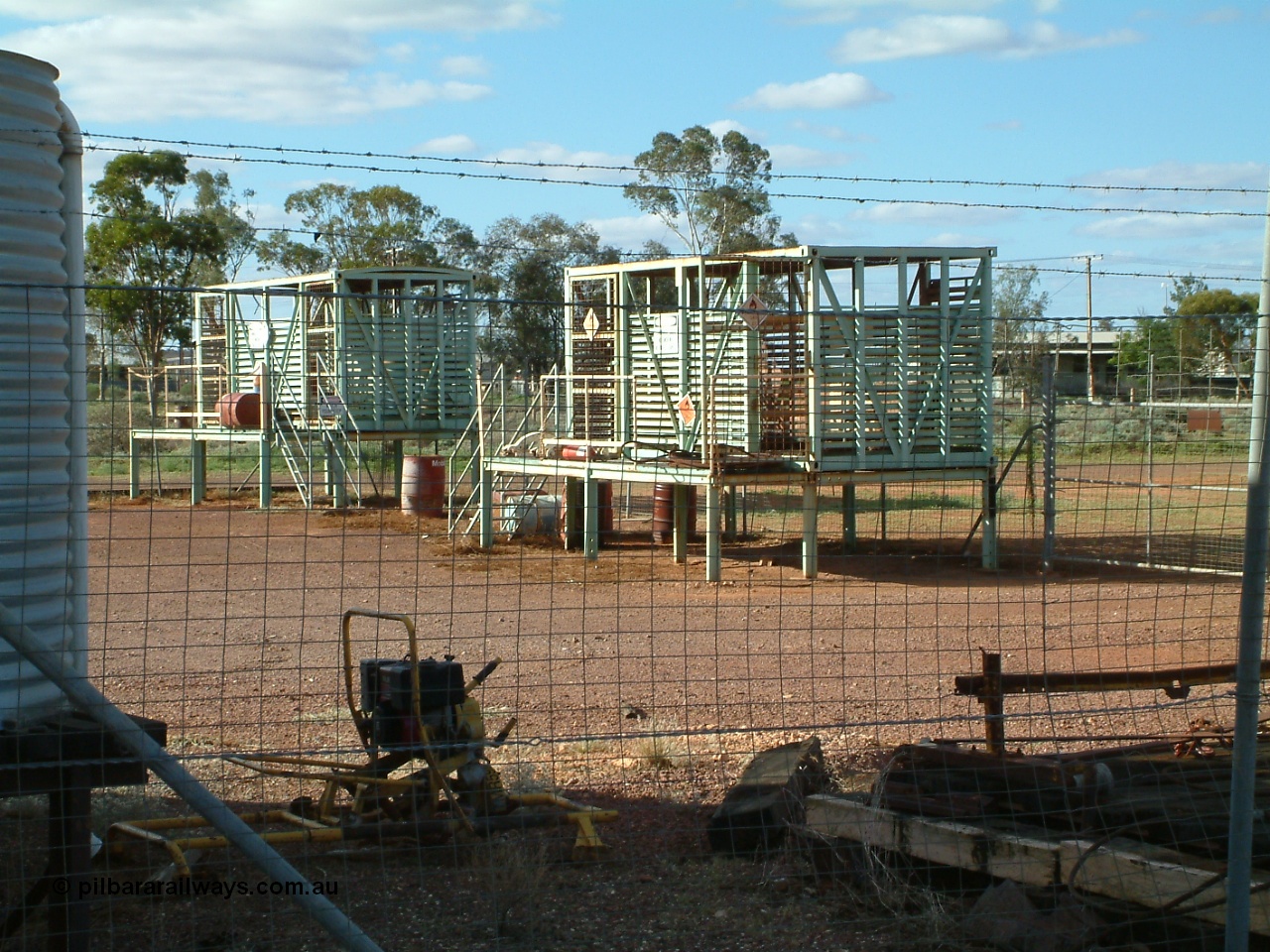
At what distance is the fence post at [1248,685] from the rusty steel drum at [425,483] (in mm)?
17181

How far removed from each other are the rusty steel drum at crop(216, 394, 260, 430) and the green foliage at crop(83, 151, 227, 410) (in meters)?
15.5

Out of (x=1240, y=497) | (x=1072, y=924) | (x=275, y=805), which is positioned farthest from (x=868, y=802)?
(x=1240, y=497)

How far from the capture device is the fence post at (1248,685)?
397cm

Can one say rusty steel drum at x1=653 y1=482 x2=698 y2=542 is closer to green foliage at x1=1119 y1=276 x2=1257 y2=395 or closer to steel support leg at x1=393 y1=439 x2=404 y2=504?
green foliage at x1=1119 y1=276 x2=1257 y2=395

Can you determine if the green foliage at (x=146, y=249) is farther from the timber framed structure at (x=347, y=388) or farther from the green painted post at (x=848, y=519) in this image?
the green painted post at (x=848, y=519)

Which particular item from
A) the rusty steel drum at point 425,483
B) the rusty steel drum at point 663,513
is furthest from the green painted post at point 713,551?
the rusty steel drum at point 425,483

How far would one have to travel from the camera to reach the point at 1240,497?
19344mm

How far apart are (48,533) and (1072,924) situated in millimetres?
3440

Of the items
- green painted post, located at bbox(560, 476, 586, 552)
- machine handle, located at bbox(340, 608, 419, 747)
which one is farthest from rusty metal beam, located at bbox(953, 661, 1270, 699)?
green painted post, located at bbox(560, 476, 586, 552)

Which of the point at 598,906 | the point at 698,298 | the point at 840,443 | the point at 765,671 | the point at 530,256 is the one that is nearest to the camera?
the point at 598,906

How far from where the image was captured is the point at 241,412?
21969 mm

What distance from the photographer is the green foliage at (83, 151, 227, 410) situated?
37.9 meters

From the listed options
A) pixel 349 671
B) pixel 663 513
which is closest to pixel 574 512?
pixel 663 513

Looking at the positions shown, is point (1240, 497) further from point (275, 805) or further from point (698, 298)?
point (275, 805)
